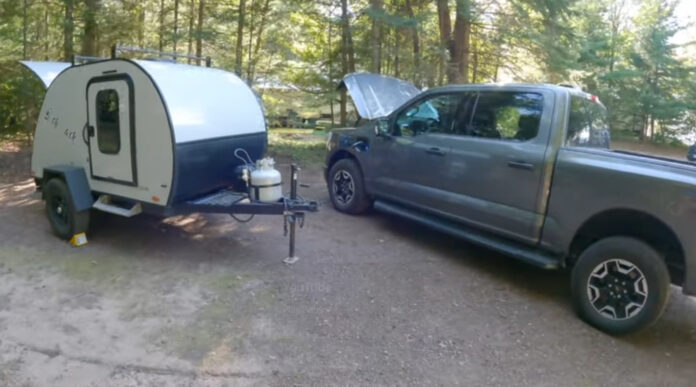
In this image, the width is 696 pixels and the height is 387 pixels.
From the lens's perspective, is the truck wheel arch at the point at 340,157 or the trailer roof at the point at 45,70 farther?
the trailer roof at the point at 45,70

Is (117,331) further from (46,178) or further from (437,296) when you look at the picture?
(46,178)

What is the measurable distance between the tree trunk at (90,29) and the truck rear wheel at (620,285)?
9.80 m

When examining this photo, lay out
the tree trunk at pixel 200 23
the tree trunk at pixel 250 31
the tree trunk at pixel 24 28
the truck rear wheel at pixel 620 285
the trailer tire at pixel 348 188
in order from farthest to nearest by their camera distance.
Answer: the tree trunk at pixel 250 31 < the tree trunk at pixel 200 23 < the tree trunk at pixel 24 28 < the trailer tire at pixel 348 188 < the truck rear wheel at pixel 620 285

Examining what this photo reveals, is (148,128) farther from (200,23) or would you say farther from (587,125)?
(200,23)

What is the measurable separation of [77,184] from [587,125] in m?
5.47

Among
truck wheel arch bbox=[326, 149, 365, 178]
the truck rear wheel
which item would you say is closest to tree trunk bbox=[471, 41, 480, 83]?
truck wheel arch bbox=[326, 149, 365, 178]

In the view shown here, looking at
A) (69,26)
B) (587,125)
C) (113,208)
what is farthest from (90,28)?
(587,125)

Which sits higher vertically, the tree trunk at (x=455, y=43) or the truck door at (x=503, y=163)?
the tree trunk at (x=455, y=43)

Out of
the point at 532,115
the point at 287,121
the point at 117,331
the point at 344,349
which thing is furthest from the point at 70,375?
the point at 287,121

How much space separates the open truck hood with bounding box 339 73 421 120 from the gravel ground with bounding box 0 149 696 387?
3.72 m

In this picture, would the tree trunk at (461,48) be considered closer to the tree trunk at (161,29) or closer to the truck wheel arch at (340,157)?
the truck wheel arch at (340,157)

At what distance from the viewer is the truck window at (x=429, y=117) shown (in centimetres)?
515

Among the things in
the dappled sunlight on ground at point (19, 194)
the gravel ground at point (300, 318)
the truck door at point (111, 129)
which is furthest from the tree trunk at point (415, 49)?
the dappled sunlight on ground at point (19, 194)

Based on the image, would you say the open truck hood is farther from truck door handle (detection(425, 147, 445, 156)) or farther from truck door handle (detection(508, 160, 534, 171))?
truck door handle (detection(508, 160, 534, 171))
